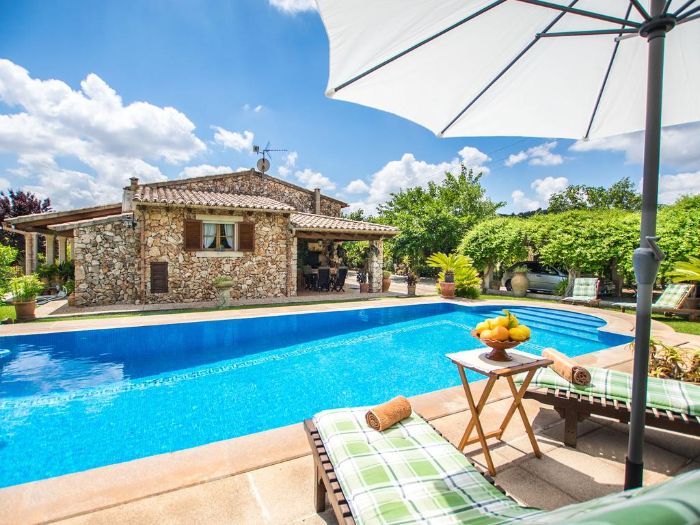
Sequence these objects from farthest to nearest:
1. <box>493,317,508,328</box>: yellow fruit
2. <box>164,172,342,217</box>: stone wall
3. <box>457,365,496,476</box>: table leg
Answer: <box>164,172,342,217</box>: stone wall, <box>493,317,508,328</box>: yellow fruit, <box>457,365,496,476</box>: table leg

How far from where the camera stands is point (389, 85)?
3125 mm

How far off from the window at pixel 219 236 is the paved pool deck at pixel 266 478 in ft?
37.5

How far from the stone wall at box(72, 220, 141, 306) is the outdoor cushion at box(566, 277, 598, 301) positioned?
1686cm

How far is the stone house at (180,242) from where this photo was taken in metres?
12.4

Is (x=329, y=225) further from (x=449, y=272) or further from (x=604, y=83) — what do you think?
(x=604, y=83)

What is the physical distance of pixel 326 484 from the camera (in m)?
2.20

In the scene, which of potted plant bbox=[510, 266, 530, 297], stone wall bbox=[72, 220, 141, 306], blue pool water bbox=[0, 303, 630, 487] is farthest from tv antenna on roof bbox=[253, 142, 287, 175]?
potted plant bbox=[510, 266, 530, 297]

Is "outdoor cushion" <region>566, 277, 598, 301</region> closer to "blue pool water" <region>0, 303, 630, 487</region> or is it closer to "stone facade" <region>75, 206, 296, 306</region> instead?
"blue pool water" <region>0, 303, 630, 487</region>

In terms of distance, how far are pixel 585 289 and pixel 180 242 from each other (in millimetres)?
15948

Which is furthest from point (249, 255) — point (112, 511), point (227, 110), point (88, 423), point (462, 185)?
point (462, 185)

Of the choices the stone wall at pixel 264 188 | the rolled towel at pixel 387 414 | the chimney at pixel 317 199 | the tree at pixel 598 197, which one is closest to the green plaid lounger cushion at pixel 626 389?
the rolled towel at pixel 387 414

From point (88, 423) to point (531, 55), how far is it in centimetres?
723

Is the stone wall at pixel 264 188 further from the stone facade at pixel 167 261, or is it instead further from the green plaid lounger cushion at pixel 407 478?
the green plaid lounger cushion at pixel 407 478

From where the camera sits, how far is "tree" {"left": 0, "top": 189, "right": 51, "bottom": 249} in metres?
20.6
